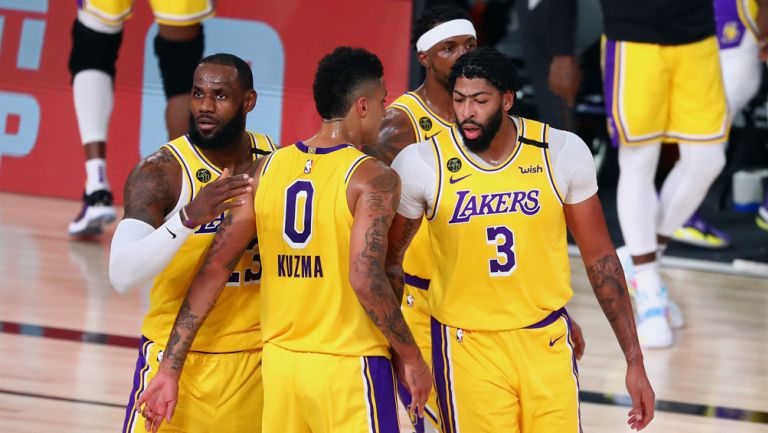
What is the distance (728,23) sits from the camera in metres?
8.51

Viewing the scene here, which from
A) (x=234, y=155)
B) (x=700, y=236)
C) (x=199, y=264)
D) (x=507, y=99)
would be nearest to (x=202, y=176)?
(x=234, y=155)

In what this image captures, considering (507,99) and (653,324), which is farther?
(653,324)

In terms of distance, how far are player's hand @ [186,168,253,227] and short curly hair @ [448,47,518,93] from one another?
82 centimetres

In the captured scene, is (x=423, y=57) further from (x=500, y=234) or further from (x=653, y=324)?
(x=653, y=324)

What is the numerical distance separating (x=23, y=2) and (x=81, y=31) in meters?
1.18

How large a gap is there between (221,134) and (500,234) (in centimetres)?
93

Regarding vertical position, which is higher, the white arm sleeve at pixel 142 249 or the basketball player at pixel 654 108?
the basketball player at pixel 654 108

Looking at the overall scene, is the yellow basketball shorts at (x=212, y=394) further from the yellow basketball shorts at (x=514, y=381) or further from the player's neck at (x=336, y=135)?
the player's neck at (x=336, y=135)

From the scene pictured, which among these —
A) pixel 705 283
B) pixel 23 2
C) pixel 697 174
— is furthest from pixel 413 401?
pixel 23 2

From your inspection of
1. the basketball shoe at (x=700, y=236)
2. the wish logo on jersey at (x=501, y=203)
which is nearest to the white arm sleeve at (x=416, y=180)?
the wish logo on jersey at (x=501, y=203)

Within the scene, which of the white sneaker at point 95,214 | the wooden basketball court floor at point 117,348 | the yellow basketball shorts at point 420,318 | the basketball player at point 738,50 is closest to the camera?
the yellow basketball shorts at point 420,318

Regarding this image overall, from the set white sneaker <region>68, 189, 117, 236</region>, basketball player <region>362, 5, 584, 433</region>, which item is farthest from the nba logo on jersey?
white sneaker <region>68, 189, 117, 236</region>

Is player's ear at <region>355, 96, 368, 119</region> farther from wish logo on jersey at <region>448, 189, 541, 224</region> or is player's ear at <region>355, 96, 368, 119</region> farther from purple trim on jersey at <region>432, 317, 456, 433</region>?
purple trim on jersey at <region>432, 317, 456, 433</region>

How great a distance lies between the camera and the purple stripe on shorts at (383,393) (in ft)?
12.1
